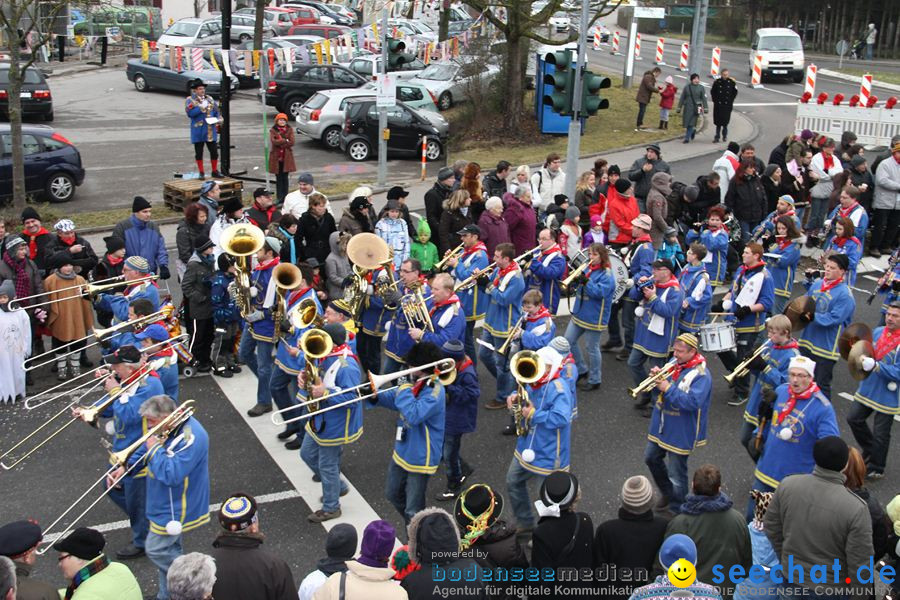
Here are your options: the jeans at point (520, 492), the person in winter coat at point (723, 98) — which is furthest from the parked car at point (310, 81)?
the jeans at point (520, 492)

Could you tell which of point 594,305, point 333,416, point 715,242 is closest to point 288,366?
point 333,416

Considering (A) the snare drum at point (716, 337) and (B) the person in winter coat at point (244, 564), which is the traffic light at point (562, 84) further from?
(B) the person in winter coat at point (244, 564)

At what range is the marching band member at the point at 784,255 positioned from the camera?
10945mm

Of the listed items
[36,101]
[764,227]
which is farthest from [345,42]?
[764,227]

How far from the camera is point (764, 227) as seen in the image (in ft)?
39.9

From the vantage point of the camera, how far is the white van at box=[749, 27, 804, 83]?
34562 mm

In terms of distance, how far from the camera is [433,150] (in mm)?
22000

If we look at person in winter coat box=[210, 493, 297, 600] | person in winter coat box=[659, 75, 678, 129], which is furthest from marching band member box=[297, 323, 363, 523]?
person in winter coat box=[659, 75, 678, 129]

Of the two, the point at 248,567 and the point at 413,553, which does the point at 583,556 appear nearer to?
the point at 413,553

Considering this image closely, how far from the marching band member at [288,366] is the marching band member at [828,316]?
4944mm

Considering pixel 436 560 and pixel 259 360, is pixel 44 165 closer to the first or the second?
pixel 259 360

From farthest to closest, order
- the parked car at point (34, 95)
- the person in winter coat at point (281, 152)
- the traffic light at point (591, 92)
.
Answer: the parked car at point (34, 95) → the person in winter coat at point (281, 152) → the traffic light at point (591, 92)

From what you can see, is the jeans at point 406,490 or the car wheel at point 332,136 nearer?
the jeans at point 406,490

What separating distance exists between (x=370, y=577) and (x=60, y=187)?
14.4 meters
